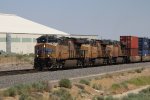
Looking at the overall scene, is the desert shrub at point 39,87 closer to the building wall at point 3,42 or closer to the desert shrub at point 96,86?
the desert shrub at point 96,86

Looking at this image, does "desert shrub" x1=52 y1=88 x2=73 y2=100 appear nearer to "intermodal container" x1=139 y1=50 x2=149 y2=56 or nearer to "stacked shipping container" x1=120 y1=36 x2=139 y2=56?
"stacked shipping container" x1=120 y1=36 x2=139 y2=56

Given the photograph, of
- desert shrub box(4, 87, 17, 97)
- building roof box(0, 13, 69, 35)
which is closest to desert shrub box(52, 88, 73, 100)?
desert shrub box(4, 87, 17, 97)

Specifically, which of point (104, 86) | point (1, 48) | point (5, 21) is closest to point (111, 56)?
point (104, 86)

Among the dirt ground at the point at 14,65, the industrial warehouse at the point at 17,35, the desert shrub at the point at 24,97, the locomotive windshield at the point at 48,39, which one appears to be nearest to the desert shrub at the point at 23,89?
the desert shrub at the point at 24,97

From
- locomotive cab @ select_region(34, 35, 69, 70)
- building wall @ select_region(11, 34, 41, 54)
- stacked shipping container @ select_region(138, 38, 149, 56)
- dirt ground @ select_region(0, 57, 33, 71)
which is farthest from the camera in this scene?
building wall @ select_region(11, 34, 41, 54)

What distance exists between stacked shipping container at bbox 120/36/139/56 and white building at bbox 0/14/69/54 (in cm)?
2699

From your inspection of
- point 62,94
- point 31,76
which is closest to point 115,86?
point 31,76

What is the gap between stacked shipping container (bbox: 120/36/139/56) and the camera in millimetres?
56625

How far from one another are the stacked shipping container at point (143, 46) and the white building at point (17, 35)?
26.2m

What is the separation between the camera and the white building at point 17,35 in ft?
259

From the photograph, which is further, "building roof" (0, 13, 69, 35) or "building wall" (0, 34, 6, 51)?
"building roof" (0, 13, 69, 35)

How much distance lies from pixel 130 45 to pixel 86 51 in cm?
1398

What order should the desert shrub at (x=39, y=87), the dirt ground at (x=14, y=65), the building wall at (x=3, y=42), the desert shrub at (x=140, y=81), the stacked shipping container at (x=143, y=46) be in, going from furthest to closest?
1. the building wall at (x=3, y=42)
2. the stacked shipping container at (x=143, y=46)
3. the dirt ground at (x=14, y=65)
4. the desert shrub at (x=140, y=81)
5. the desert shrub at (x=39, y=87)

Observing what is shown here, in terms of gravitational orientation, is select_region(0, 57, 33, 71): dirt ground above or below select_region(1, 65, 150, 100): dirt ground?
above
